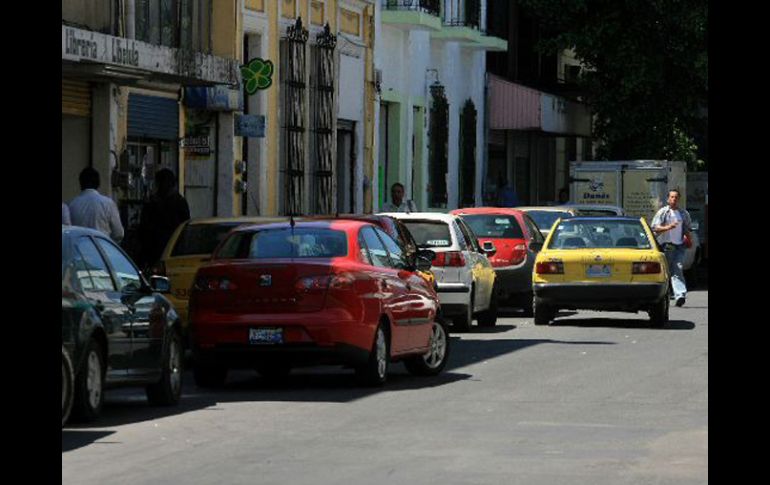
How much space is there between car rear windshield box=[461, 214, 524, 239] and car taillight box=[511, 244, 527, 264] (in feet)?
0.87

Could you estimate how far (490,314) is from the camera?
102 ft

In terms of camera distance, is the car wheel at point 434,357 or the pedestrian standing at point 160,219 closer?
the car wheel at point 434,357

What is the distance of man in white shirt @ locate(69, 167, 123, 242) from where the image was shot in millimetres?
24953

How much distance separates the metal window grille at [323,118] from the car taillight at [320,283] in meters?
23.6

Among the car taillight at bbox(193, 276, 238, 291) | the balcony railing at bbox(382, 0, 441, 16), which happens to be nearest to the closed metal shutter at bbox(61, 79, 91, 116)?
the car taillight at bbox(193, 276, 238, 291)

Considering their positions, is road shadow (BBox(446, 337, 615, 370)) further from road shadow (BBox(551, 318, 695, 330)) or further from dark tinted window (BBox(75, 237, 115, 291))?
dark tinted window (BBox(75, 237, 115, 291))

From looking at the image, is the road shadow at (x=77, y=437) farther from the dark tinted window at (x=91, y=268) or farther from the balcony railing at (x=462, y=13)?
the balcony railing at (x=462, y=13)

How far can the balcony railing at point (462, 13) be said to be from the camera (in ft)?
176

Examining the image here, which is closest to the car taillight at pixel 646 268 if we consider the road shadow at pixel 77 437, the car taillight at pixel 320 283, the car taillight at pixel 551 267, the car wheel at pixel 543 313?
the car taillight at pixel 551 267
